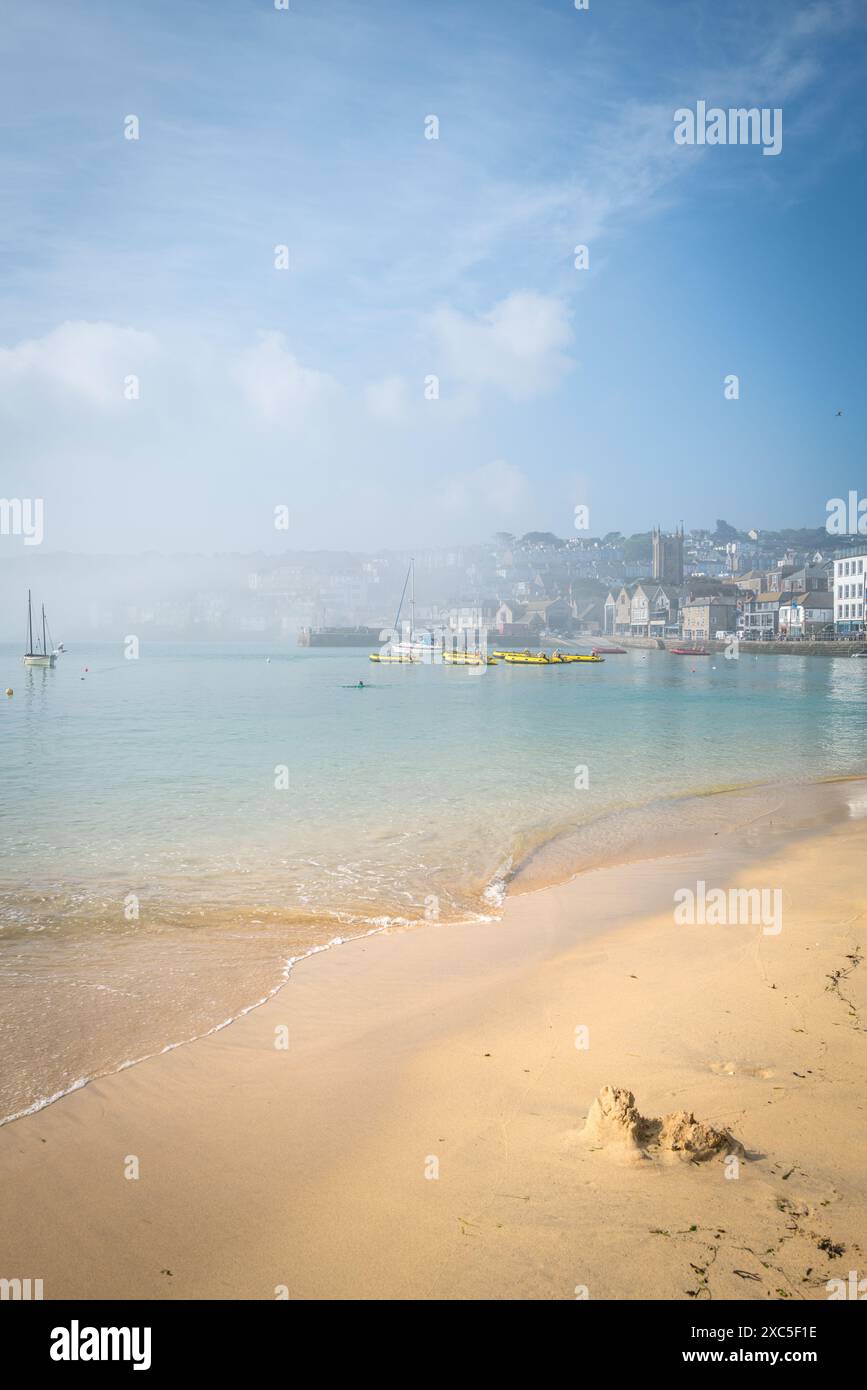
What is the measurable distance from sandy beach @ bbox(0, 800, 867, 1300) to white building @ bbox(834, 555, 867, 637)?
5307 inches

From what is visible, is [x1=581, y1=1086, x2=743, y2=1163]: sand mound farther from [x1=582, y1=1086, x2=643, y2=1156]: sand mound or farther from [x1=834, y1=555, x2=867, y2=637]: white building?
[x1=834, y1=555, x2=867, y2=637]: white building

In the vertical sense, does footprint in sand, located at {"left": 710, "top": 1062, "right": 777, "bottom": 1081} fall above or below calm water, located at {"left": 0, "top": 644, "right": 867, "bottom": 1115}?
above

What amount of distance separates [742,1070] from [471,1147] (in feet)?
7.13

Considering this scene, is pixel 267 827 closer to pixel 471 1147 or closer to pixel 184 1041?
pixel 184 1041

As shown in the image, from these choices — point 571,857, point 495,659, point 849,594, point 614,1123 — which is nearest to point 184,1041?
point 614,1123

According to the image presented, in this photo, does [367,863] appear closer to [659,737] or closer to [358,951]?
[358,951]

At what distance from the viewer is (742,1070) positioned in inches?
224

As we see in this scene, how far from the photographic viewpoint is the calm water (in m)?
8.16

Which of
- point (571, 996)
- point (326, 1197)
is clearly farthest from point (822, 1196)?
point (571, 996)

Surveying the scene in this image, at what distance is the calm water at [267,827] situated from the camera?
8.16 metres

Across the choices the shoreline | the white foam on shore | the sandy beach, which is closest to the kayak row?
the shoreline

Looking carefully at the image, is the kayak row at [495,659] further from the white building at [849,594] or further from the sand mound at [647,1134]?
the sand mound at [647,1134]

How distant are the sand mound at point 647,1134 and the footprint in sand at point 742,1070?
2.98ft

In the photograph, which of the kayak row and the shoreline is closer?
the shoreline
